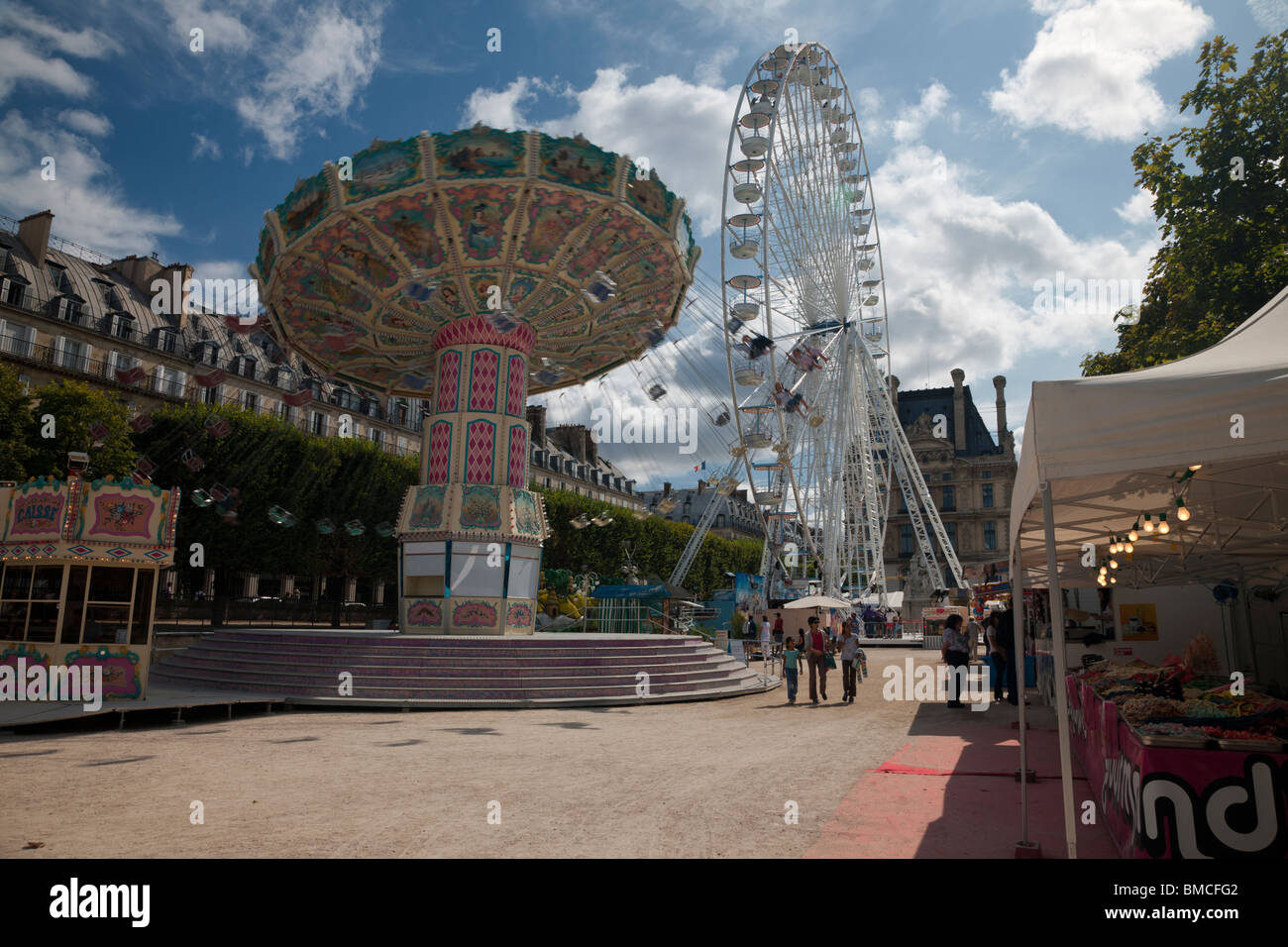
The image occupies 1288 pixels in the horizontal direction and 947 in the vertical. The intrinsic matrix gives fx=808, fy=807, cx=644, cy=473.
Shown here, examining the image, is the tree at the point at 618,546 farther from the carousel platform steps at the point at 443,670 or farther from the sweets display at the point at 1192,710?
the sweets display at the point at 1192,710

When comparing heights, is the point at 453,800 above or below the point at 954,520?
below

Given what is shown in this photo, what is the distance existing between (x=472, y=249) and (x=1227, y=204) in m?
17.8

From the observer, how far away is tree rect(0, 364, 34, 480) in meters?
28.1

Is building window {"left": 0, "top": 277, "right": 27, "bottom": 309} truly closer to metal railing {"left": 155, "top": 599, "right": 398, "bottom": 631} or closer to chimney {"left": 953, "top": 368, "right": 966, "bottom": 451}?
→ metal railing {"left": 155, "top": 599, "right": 398, "bottom": 631}

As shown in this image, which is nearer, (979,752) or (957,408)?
(979,752)

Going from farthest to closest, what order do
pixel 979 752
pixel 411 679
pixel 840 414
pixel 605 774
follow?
pixel 840 414
pixel 411 679
pixel 979 752
pixel 605 774

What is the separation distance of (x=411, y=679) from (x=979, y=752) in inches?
425

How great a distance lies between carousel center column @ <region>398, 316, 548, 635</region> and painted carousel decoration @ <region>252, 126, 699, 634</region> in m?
0.04

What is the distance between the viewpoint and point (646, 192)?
19.9 m

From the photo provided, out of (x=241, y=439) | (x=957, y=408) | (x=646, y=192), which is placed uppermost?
(x=957, y=408)

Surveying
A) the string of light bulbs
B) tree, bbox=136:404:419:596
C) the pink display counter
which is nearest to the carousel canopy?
tree, bbox=136:404:419:596

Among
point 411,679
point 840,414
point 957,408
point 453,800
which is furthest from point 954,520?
point 453,800
